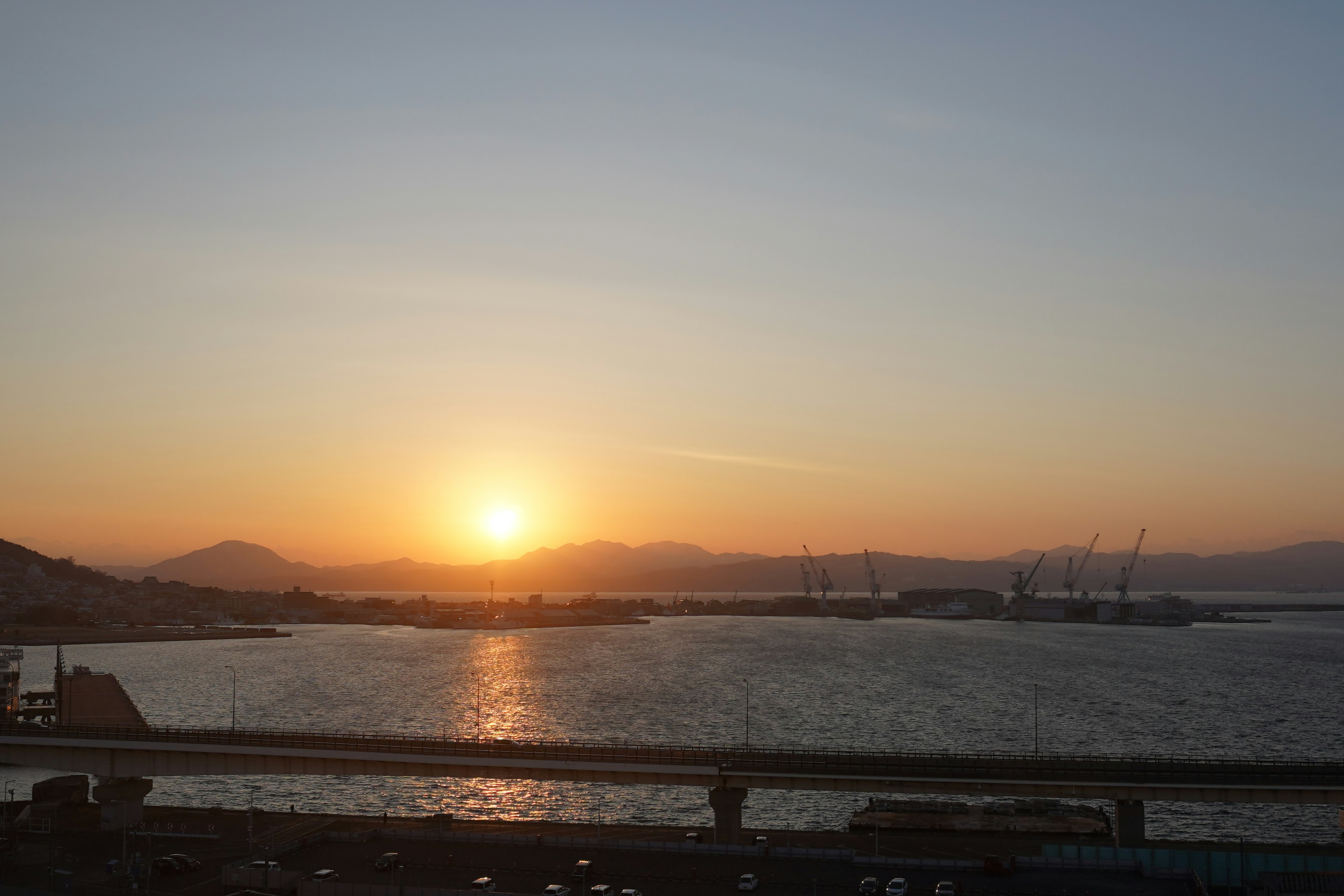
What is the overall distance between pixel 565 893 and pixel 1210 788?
103 feet

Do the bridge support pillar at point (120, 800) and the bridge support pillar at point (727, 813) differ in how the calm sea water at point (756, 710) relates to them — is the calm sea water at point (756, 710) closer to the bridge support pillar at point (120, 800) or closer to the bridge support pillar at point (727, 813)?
the bridge support pillar at point (727, 813)

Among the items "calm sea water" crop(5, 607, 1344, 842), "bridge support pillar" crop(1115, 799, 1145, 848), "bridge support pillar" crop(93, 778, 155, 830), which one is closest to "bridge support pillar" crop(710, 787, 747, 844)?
"calm sea water" crop(5, 607, 1344, 842)

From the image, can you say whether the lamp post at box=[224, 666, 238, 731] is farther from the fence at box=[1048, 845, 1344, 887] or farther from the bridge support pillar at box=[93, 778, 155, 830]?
the fence at box=[1048, 845, 1344, 887]

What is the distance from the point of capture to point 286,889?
43.7 m

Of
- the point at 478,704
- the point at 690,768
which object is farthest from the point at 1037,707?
the point at 690,768

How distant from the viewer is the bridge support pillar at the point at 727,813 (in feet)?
169

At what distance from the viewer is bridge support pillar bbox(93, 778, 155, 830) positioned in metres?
55.4

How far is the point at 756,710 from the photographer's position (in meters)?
112

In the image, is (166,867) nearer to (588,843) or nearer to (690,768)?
(588,843)

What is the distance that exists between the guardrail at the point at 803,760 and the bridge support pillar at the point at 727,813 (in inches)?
44.2

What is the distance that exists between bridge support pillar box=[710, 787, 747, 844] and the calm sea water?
42.8 feet

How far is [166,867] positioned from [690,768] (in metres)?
24.2

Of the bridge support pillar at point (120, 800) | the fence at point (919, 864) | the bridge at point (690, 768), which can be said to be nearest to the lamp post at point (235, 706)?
the bridge at point (690, 768)

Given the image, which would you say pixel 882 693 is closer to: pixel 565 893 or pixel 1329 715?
pixel 1329 715
